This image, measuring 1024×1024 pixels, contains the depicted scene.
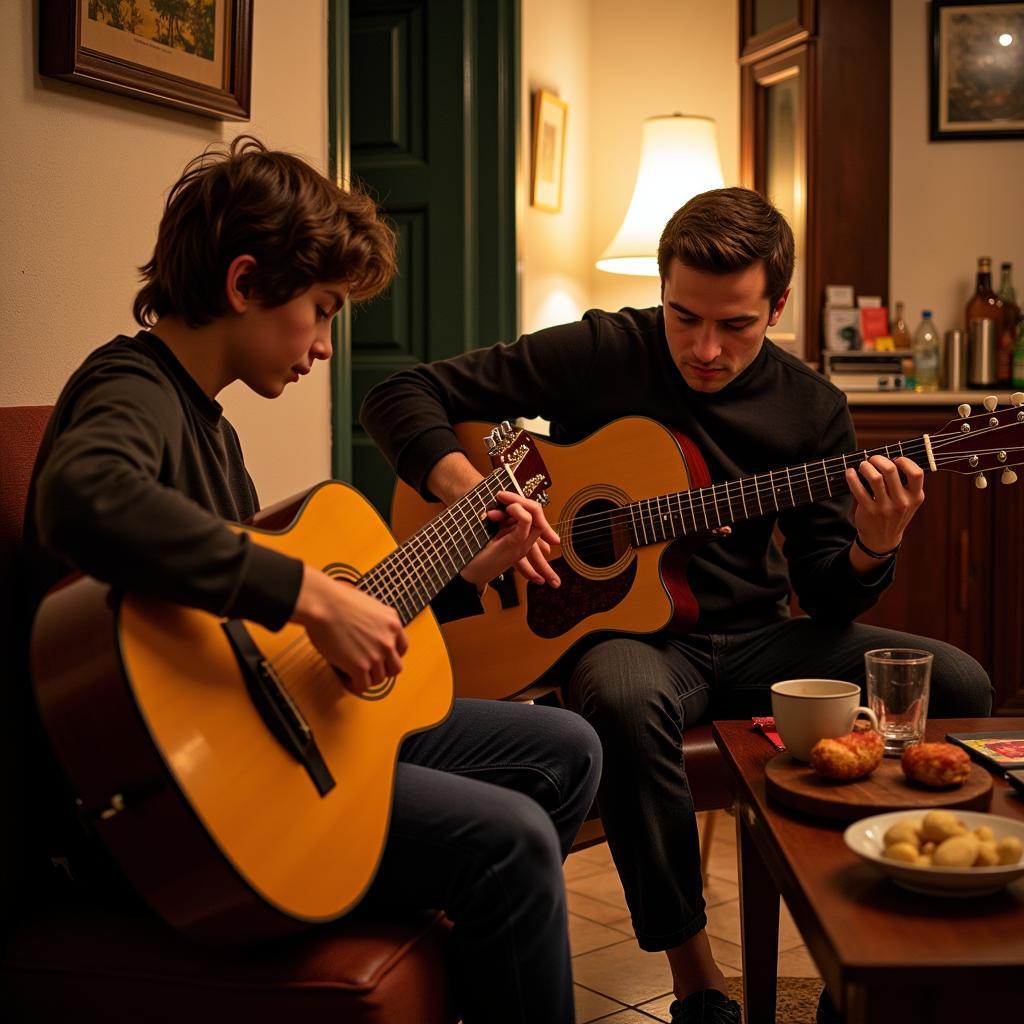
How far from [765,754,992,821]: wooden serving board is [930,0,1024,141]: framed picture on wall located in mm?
2995

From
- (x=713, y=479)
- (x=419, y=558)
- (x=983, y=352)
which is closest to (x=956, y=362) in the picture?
(x=983, y=352)

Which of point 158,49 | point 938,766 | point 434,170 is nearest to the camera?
point 938,766

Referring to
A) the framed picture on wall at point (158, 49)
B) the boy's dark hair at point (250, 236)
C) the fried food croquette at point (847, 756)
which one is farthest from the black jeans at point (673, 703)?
the framed picture on wall at point (158, 49)

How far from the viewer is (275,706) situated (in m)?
1.20

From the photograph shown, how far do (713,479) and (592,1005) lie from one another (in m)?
0.89

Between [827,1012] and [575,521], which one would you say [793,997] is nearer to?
[827,1012]

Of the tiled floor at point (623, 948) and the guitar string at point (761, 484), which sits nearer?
the guitar string at point (761, 484)

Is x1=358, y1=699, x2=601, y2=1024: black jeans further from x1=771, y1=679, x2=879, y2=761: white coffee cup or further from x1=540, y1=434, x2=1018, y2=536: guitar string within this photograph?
x1=540, y1=434, x2=1018, y2=536: guitar string

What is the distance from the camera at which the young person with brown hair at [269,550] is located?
1.11m

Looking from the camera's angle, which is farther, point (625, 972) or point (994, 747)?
point (625, 972)

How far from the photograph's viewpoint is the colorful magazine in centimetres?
146

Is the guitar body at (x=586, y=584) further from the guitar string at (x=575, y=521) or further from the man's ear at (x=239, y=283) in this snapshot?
the man's ear at (x=239, y=283)

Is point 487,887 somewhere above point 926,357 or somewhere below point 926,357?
below

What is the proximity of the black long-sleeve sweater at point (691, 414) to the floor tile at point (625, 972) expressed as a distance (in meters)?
0.62
